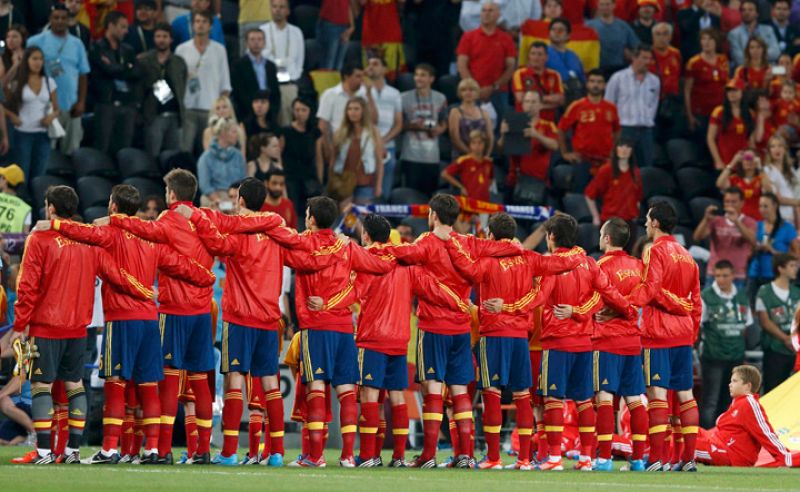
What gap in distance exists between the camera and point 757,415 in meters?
17.3

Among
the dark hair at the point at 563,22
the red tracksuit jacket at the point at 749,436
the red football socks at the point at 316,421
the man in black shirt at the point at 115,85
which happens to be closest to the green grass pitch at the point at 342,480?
the red football socks at the point at 316,421

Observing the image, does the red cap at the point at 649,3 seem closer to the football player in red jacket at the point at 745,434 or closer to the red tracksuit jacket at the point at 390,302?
the football player in red jacket at the point at 745,434

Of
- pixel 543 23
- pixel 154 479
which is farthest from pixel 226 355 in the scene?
pixel 543 23

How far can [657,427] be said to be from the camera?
15.8 meters

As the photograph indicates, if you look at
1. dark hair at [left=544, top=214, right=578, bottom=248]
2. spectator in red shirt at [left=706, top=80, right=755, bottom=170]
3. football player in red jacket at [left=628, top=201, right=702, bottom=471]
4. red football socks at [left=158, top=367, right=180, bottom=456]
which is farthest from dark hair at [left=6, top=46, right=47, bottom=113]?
spectator in red shirt at [left=706, top=80, right=755, bottom=170]

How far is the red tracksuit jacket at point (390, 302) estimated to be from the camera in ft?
49.9

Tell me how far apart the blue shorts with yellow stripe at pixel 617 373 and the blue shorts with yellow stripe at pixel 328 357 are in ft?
8.16

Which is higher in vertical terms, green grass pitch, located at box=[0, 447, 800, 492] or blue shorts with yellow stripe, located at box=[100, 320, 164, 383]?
blue shorts with yellow stripe, located at box=[100, 320, 164, 383]

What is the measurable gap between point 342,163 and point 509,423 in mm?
4456

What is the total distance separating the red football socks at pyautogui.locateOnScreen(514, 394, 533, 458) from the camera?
15.6 meters

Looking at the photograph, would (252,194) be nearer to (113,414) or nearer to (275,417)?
(275,417)

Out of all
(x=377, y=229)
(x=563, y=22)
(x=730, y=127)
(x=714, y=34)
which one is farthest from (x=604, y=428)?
(x=714, y=34)

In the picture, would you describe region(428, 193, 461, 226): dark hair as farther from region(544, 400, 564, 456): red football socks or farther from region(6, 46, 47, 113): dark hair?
region(6, 46, 47, 113): dark hair

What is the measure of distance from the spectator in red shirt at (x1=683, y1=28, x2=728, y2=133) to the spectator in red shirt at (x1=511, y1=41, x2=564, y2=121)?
2750 mm
